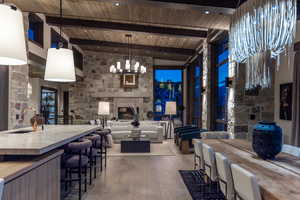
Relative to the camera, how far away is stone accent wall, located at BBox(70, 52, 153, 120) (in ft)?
38.3

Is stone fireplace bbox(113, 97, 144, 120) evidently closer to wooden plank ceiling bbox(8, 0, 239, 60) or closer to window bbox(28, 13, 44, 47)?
window bbox(28, 13, 44, 47)

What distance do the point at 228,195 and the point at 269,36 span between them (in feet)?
5.42

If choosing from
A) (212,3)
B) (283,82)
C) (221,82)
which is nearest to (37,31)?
(212,3)

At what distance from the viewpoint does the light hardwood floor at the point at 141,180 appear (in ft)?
11.0

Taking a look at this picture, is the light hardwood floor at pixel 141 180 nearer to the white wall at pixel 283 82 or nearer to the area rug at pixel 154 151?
the area rug at pixel 154 151

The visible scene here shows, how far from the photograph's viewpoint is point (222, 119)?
6508 mm

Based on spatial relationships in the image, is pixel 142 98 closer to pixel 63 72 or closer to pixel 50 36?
pixel 50 36

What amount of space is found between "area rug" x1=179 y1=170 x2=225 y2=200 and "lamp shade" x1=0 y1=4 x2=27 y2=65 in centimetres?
293

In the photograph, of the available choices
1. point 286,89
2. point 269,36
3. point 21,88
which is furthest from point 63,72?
point 286,89

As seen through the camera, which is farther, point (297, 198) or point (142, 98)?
point (142, 98)

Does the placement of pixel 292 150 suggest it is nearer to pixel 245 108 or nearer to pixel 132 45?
pixel 245 108

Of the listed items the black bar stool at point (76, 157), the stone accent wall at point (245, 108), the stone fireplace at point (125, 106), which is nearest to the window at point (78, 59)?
the stone fireplace at point (125, 106)

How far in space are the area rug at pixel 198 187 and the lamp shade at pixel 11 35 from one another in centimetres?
293

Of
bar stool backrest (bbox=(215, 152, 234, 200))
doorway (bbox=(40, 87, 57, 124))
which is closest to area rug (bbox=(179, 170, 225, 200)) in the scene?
bar stool backrest (bbox=(215, 152, 234, 200))
